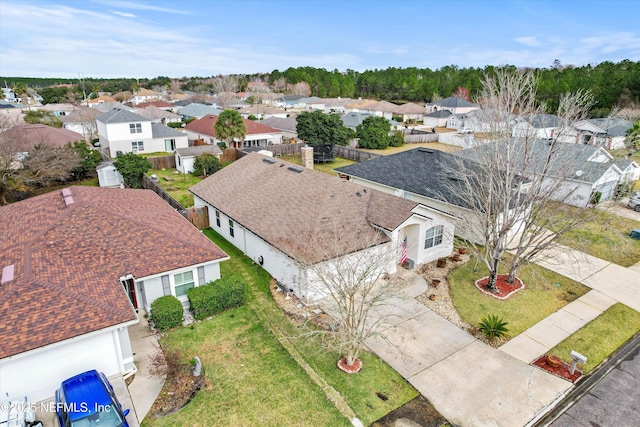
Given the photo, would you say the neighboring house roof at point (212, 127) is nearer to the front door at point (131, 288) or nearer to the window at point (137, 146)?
the window at point (137, 146)

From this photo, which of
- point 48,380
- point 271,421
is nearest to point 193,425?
point 271,421

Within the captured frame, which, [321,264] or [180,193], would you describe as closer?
[321,264]

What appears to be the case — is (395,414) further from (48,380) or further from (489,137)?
(489,137)

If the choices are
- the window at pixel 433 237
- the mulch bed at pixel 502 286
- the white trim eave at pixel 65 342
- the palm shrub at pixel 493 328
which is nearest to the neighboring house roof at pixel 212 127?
the window at pixel 433 237

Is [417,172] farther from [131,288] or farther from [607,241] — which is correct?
[131,288]

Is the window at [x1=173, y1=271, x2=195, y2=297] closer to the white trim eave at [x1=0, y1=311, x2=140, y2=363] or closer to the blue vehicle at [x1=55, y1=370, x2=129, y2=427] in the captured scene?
the white trim eave at [x1=0, y1=311, x2=140, y2=363]

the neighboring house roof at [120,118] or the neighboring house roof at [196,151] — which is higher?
the neighboring house roof at [120,118]
